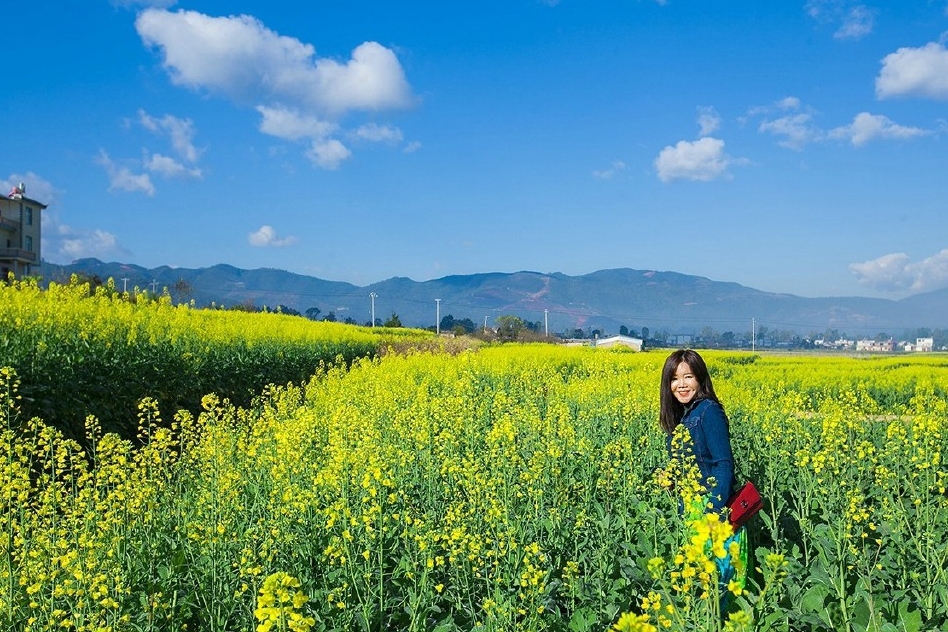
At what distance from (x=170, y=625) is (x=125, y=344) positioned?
269 inches

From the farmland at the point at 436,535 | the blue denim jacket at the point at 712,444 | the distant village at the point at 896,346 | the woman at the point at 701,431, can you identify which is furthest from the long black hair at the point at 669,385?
the distant village at the point at 896,346

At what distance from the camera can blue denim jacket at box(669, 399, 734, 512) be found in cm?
423

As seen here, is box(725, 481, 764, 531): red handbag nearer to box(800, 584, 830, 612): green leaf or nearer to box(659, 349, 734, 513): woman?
box(659, 349, 734, 513): woman

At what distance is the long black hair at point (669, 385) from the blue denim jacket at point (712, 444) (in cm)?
13

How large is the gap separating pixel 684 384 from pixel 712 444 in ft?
1.56

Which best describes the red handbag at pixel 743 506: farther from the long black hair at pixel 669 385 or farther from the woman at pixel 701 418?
the long black hair at pixel 669 385

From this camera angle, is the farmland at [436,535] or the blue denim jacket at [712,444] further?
Answer: the blue denim jacket at [712,444]

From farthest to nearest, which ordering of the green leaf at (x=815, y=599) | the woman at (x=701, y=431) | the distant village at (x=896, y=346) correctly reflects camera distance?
the distant village at (x=896, y=346) → the woman at (x=701, y=431) → the green leaf at (x=815, y=599)

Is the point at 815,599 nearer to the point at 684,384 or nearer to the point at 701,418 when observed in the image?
the point at 701,418

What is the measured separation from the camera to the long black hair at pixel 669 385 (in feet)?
15.2

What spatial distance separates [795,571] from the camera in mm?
4328

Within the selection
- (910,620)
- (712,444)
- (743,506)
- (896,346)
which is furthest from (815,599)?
(896,346)

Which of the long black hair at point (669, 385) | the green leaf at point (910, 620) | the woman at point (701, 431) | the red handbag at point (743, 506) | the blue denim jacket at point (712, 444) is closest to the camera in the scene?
the green leaf at point (910, 620)

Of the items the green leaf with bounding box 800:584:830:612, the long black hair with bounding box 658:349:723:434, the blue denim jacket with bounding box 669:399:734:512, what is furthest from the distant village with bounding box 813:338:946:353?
the green leaf with bounding box 800:584:830:612
